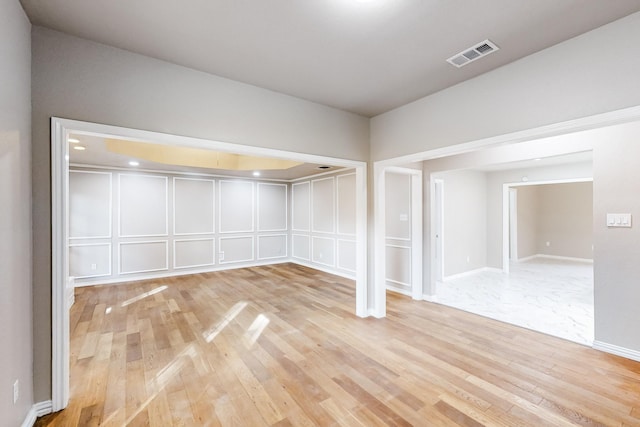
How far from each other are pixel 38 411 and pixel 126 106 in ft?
7.70

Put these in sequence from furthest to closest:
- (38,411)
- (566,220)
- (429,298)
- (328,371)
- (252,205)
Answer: (566,220), (252,205), (429,298), (328,371), (38,411)

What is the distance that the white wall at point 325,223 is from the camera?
628cm

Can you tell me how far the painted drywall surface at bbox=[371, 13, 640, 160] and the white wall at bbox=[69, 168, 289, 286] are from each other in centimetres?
532

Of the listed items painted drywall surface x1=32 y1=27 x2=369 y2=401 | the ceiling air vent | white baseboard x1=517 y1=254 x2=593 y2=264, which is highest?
the ceiling air vent

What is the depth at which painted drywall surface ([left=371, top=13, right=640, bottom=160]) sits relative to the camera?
1928mm

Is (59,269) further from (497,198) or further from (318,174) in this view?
(497,198)

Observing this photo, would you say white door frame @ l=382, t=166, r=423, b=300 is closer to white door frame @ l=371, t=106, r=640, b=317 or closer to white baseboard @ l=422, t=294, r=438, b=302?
white baseboard @ l=422, t=294, r=438, b=302

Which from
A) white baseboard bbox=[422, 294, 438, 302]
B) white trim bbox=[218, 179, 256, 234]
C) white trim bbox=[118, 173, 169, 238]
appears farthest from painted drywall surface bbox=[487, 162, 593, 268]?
white trim bbox=[118, 173, 169, 238]

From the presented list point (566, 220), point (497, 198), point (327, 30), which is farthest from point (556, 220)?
point (327, 30)

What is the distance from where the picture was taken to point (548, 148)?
3.55 metres

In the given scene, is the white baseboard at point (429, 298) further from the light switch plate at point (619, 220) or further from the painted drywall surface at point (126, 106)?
the painted drywall surface at point (126, 106)

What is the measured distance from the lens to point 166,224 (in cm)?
633

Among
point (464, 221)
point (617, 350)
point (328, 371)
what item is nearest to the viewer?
point (328, 371)

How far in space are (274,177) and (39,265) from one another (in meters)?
5.78
